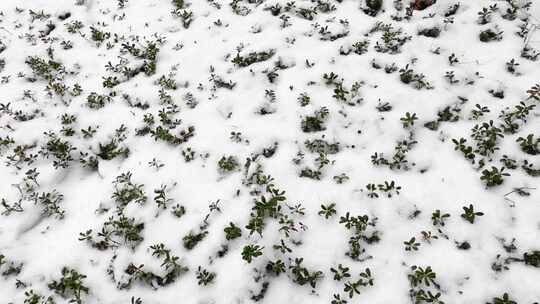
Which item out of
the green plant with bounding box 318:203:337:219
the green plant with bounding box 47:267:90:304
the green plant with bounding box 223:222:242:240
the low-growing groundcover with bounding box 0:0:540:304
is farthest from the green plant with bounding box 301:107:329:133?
the green plant with bounding box 47:267:90:304

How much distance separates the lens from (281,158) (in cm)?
549

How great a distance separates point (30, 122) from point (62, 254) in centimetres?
275

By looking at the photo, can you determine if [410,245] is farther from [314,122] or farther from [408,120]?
[314,122]

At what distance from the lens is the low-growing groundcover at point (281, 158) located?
4.49 metres

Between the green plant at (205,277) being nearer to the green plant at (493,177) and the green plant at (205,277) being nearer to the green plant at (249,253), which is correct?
the green plant at (249,253)

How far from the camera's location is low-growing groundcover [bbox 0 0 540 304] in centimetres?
449

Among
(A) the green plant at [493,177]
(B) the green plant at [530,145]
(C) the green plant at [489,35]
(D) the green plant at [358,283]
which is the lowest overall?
(D) the green plant at [358,283]

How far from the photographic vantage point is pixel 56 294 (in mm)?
4688

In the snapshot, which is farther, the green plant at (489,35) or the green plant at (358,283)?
the green plant at (489,35)

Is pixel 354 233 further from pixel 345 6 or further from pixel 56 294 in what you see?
pixel 345 6

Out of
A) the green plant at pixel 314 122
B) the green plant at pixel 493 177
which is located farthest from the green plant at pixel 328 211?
the green plant at pixel 493 177

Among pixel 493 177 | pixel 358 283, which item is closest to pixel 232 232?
pixel 358 283

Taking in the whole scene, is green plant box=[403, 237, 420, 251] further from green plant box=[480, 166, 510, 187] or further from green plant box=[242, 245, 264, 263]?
green plant box=[242, 245, 264, 263]

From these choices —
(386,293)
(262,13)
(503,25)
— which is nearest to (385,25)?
(503,25)
